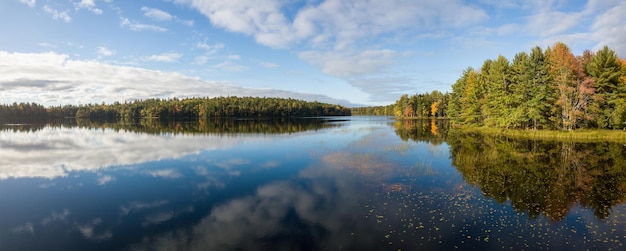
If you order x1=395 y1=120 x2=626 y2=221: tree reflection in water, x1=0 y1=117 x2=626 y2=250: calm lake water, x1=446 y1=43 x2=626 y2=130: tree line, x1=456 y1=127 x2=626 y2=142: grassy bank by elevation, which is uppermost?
x1=446 y1=43 x2=626 y2=130: tree line

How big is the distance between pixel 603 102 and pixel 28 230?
74616mm

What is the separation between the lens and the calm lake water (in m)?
13.4

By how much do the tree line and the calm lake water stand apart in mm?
24682

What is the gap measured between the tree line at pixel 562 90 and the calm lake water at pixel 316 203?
2468 centimetres

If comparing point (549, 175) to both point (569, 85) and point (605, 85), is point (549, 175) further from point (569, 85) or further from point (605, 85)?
point (569, 85)

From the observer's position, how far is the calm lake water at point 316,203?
44.0ft

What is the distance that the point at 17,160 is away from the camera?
34.7 meters

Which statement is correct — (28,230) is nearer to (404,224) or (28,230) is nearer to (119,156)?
(404,224)

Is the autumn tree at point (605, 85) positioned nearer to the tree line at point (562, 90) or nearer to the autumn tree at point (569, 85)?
the tree line at point (562, 90)

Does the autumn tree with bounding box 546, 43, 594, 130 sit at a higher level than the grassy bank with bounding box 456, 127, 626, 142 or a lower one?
higher

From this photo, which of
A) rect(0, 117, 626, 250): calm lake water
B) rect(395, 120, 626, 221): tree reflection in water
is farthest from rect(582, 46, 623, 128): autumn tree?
rect(0, 117, 626, 250): calm lake water

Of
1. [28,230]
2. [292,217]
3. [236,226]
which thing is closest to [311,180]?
[292,217]

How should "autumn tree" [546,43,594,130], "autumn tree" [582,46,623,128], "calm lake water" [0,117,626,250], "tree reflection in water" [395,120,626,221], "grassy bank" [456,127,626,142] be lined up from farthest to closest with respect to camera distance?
"autumn tree" [546,43,594,130] < "autumn tree" [582,46,623,128] < "grassy bank" [456,127,626,142] < "tree reflection in water" [395,120,626,221] < "calm lake water" [0,117,626,250]

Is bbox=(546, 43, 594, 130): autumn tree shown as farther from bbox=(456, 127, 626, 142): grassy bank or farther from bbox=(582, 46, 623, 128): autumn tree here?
bbox=(456, 127, 626, 142): grassy bank
